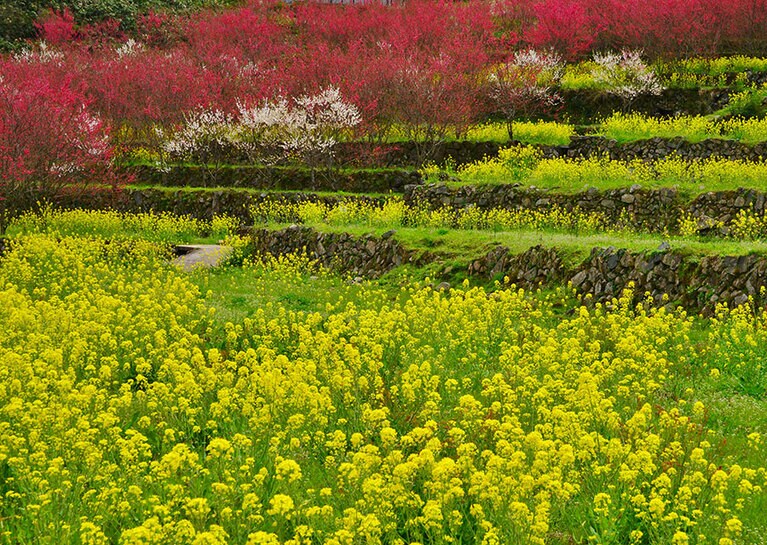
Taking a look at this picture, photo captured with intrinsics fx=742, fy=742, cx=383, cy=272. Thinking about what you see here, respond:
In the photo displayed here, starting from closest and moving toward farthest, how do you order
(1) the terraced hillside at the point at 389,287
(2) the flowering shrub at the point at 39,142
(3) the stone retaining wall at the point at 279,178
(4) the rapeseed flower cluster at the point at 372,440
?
1. (4) the rapeseed flower cluster at the point at 372,440
2. (1) the terraced hillside at the point at 389,287
3. (2) the flowering shrub at the point at 39,142
4. (3) the stone retaining wall at the point at 279,178

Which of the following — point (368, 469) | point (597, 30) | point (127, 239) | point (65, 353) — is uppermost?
point (597, 30)

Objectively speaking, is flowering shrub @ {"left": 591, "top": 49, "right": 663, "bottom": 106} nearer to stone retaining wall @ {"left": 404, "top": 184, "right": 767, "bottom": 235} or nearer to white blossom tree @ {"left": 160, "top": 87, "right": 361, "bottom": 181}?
white blossom tree @ {"left": 160, "top": 87, "right": 361, "bottom": 181}

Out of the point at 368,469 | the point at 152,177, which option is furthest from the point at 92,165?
the point at 368,469

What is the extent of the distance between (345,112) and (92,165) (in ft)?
42.0

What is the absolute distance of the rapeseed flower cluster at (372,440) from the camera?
20.6ft

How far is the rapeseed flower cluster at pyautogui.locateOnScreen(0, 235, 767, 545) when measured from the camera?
20.6 feet

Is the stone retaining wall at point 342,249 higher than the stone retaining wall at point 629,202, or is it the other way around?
the stone retaining wall at point 629,202

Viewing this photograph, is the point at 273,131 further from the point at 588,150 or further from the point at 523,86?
the point at 588,150

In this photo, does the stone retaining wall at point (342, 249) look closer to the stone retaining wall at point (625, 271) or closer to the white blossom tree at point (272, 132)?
the stone retaining wall at point (625, 271)

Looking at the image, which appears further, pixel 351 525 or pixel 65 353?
pixel 65 353

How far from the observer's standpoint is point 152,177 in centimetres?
3856

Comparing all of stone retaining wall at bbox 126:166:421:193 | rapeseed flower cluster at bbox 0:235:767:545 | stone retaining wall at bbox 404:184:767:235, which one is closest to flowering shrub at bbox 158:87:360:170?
stone retaining wall at bbox 126:166:421:193

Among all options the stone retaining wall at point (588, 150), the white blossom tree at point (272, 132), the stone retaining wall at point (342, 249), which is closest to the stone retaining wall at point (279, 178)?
the white blossom tree at point (272, 132)

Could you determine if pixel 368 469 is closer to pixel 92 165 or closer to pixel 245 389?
pixel 245 389
